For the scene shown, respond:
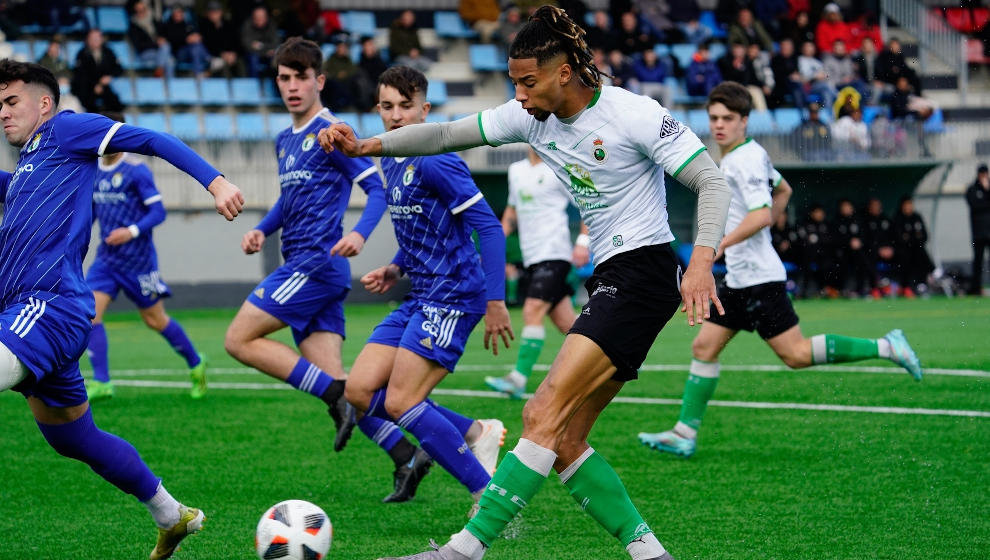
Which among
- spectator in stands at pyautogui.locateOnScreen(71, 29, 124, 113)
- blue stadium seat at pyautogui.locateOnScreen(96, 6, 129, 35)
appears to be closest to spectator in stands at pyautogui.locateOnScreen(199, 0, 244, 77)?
blue stadium seat at pyautogui.locateOnScreen(96, 6, 129, 35)

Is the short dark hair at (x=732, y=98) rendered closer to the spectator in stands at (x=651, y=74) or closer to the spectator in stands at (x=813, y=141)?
the spectator in stands at (x=813, y=141)

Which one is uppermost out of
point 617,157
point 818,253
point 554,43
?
point 554,43

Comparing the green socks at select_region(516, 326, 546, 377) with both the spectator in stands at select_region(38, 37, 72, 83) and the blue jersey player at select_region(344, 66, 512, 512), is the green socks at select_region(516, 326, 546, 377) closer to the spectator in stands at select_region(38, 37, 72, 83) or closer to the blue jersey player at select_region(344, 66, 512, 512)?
the blue jersey player at select_region(344, 66, 512, 512)

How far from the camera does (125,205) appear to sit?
1103 cm

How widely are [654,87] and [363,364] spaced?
19.1 m

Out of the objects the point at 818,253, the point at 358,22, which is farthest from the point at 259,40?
the point at 818,253

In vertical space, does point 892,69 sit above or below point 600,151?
below

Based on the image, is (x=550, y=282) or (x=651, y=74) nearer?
(x=550, y=282)

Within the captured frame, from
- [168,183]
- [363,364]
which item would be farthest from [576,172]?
[168,183]

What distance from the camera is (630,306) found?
4652 mm

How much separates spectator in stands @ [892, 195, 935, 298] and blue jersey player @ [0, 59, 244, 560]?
20412mm

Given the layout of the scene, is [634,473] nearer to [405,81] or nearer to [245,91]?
[405,81]

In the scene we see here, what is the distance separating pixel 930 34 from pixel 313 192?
24.3m

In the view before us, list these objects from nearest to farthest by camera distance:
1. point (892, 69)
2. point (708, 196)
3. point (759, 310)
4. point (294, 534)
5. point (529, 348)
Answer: point (708, 196) → point (294, 534) → point (759, 310) → point (529, 348) → point (892, 69)
